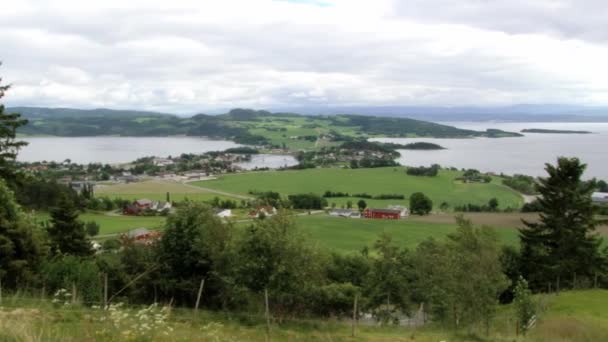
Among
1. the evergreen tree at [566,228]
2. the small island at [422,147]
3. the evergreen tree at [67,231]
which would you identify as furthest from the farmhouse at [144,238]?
the small island at [422,147]

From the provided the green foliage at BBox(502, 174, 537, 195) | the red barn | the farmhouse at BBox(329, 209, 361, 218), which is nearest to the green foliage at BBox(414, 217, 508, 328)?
the red barn

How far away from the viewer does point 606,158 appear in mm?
112000

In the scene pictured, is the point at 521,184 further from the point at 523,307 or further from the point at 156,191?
the point at 523,307

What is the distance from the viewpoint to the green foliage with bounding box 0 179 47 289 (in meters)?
12.8

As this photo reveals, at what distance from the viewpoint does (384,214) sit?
52.0 meters

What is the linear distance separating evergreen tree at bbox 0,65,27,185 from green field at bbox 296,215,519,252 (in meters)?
20.1

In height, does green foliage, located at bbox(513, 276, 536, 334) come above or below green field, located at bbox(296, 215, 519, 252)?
above

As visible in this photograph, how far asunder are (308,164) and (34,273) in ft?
301

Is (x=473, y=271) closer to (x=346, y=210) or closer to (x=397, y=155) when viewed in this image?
(x=346, y=210)

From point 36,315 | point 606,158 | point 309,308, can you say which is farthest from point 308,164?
point 36,315

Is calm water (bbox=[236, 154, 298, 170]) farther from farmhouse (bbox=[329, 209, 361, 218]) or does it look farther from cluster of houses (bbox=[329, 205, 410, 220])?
cluster of houses (bbox=[329, 205, 410, 220])

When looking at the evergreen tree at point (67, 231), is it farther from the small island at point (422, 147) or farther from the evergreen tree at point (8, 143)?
the small island at point (422, 147)

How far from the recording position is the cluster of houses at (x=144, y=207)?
54.5 meters

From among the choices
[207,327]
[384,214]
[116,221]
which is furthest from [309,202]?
[207,327]
